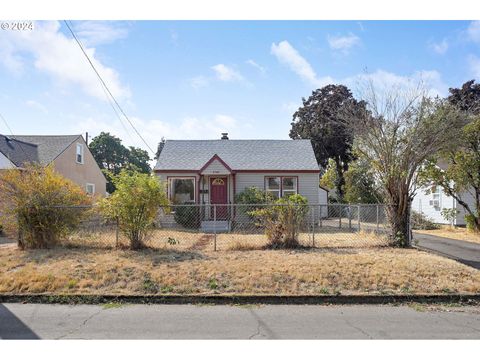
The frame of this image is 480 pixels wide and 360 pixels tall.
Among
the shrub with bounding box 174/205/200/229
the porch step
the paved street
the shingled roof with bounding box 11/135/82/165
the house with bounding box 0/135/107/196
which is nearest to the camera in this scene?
the paved street

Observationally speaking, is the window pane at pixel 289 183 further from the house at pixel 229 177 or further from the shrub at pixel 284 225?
the shrub at pixel 284 225

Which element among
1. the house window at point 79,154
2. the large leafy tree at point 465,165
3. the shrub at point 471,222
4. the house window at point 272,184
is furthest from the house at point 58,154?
the shrub at point 471,222

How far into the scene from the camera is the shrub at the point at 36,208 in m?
9.01

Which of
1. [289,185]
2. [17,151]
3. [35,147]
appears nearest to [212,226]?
[289,185]

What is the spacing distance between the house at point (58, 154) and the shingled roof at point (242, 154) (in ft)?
16.6

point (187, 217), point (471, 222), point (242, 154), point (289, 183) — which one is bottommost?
point (471, 222)

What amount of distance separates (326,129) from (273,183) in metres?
16.3

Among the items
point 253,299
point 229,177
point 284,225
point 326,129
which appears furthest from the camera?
point 326,129

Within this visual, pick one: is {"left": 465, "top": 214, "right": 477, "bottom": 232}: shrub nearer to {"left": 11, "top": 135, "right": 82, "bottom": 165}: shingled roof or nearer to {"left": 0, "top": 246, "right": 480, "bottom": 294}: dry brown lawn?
{"left": 0, "top": 246, "right": 480, "bottom": 294}: dry brown lawn

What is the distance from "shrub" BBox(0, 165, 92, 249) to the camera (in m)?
9.01

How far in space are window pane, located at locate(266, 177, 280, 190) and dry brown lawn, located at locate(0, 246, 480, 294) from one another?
8988mm

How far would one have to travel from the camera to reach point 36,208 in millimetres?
8961

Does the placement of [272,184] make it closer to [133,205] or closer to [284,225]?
[284,225]

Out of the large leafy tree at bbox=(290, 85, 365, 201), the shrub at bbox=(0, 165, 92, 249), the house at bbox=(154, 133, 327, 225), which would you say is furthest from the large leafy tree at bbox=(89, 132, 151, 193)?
the shrub at bbox=(0, 165, 92, 249)
